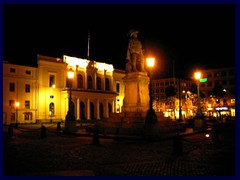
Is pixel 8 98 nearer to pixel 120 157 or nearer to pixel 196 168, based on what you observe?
pixel 120 157

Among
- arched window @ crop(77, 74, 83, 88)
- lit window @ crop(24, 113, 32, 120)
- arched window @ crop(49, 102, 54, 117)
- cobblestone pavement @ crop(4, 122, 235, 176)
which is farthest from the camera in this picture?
arched window @ crop(77, 74, 83, 88)

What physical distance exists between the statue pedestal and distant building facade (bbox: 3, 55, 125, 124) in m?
24.2

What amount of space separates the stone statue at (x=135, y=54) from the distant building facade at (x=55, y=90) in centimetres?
2453

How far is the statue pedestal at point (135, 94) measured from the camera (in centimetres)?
1922

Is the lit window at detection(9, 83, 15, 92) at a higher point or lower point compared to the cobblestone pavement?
higher

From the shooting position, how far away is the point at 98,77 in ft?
200

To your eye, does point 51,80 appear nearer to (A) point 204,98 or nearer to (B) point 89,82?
(B) point 89,82

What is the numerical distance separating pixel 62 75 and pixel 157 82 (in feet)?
166

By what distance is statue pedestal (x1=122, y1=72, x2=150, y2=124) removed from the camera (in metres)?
19.2

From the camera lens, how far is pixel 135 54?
66.4 ft

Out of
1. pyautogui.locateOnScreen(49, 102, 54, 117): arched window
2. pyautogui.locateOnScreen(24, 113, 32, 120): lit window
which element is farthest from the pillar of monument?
pyautogui.locateOnScreen(49, 102, 54, 117): arched window

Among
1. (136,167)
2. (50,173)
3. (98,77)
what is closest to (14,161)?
(50,173)

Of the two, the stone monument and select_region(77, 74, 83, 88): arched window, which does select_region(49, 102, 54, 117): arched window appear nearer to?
select_region(77, 74, 83, 88): arched window

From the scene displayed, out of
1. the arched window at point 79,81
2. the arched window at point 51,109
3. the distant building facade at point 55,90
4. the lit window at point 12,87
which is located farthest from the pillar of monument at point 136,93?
the arched window at point 79,81
